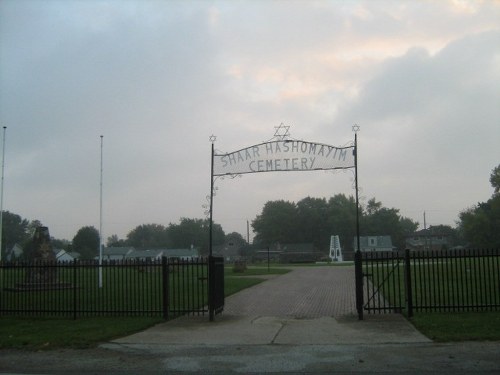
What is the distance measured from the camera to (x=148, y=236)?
161875 millimetres

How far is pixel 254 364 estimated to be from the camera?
851 cm

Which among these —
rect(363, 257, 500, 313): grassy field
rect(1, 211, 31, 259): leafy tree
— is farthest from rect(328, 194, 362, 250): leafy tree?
rect(363, 257, 500, 313): grassy field

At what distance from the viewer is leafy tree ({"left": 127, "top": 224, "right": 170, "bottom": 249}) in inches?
6107

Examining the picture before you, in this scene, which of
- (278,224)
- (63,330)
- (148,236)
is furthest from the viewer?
(148,236)

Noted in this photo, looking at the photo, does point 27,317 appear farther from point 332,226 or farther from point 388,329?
point 332,226

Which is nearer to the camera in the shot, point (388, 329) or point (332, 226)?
point (388, 329)

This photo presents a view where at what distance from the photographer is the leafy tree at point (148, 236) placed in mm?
155125

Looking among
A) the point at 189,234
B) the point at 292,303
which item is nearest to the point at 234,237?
the point at 189,234

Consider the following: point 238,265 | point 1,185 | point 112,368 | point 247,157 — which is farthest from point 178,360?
point 238,265

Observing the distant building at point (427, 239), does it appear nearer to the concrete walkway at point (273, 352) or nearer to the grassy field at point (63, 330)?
the concrete walkway at point (273, 352)

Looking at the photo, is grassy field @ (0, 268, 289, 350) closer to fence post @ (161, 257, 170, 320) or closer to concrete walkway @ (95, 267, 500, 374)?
fence post @ (161, 257, 170, 320)

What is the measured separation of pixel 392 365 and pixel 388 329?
3344mm

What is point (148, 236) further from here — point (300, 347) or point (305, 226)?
point (300, 347)

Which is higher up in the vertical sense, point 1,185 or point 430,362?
point 1,185
